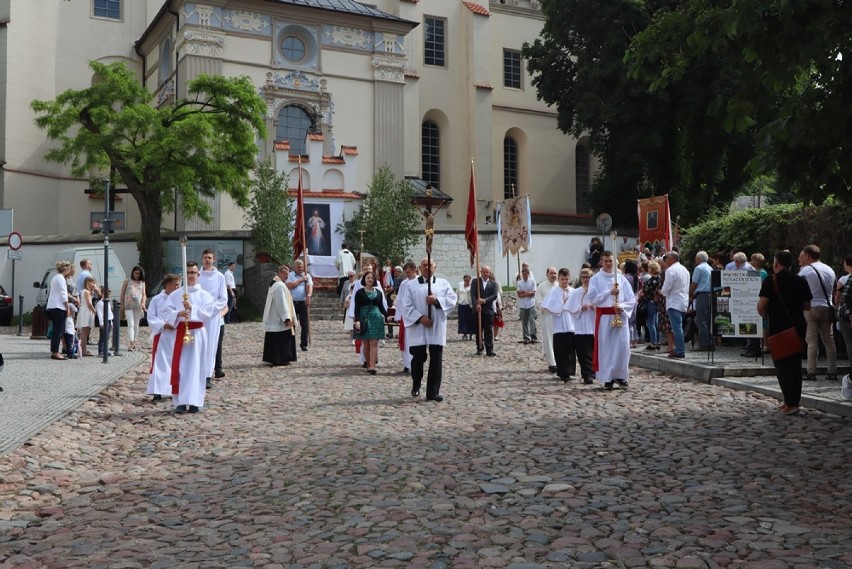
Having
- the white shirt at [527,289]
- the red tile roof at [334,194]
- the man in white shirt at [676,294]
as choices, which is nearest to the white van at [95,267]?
the red tile roof at [334,194]

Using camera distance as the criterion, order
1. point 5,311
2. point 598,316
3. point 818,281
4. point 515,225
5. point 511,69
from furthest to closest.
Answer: point 511,69, point 515,225, point 5,311, point 598,316, point 818,281

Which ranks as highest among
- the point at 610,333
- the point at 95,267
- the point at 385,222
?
→ the point at 385,222

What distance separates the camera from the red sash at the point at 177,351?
11266 millimetres

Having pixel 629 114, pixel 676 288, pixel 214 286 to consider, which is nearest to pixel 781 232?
pixel 676 288

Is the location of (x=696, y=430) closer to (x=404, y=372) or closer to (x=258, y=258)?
(x=404, y=372)

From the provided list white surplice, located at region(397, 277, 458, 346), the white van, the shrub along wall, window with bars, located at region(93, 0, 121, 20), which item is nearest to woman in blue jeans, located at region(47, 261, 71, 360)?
the white van

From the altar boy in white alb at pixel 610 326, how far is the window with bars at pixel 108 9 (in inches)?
1361

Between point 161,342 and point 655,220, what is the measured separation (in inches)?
751

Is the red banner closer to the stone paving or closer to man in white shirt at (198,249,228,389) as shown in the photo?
man in white shirt at (198,249,228,389)

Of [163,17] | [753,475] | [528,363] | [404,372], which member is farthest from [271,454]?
[163,17]

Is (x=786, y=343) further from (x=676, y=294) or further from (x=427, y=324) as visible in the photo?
(x=676, y=294)

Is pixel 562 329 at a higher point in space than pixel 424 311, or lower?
lower

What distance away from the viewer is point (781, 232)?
17297 millimetres

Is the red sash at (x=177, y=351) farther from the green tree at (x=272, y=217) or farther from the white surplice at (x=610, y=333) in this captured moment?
the green tree at (x=272, y=217)
